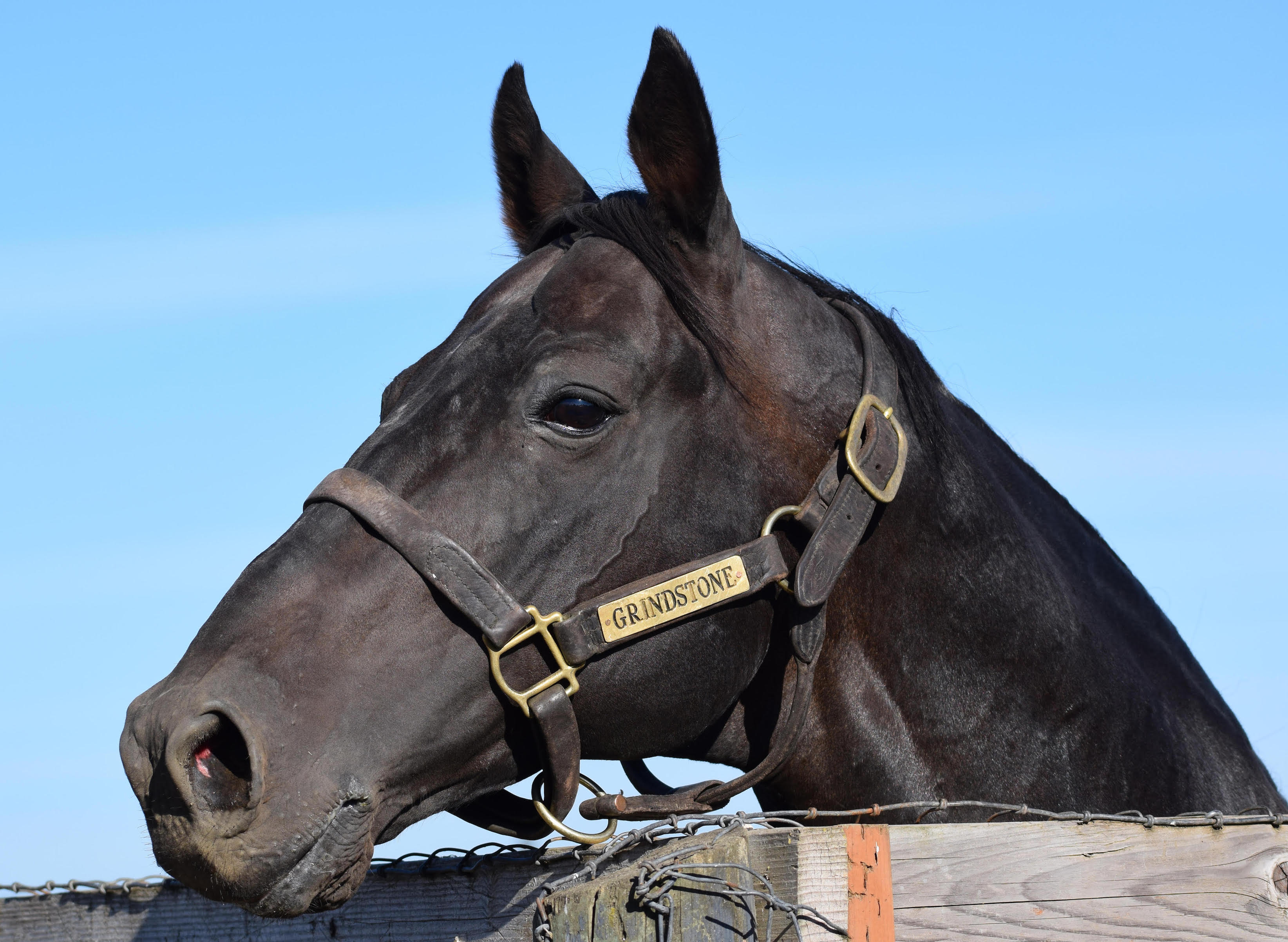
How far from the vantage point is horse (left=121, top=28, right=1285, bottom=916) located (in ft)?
8.46

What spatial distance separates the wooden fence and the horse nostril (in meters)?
0.84

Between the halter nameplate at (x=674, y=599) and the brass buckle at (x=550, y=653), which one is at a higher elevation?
the halter nameplate at (x=674, y=599)

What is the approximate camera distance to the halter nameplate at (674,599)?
2.86m

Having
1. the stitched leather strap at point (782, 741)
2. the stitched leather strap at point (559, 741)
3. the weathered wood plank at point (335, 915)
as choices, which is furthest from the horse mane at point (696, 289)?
the weathered wood plank at point (335, 915)

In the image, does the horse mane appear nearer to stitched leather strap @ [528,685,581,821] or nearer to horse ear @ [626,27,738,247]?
horse ear @ [626,27,738,247]

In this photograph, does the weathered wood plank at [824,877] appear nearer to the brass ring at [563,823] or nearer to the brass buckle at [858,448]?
the brass ring at [563,823]

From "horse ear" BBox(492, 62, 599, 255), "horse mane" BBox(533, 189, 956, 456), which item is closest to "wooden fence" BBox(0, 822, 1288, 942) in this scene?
"horse mane" BBox(533, 189, 956, 456)

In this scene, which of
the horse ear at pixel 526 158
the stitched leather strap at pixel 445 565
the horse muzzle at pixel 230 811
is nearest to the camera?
the horse muzzle at pixel 230 811

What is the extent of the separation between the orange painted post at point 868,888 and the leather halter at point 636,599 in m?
1.01

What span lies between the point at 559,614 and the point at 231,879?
2.90 feet

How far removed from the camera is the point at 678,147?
3174 millimetres

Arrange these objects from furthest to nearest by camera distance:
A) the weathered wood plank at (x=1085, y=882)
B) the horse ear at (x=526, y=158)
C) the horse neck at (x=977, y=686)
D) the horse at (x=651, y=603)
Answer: the horse ear at (x=526, y=158), the horse neck at (x=977, y=686), the horse at (x=651, y=603), the weathered wood plank at (x=1085, y=882)

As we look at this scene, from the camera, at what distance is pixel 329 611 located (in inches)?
105

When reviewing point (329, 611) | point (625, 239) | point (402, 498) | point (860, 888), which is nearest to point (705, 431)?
point (625, 239)
